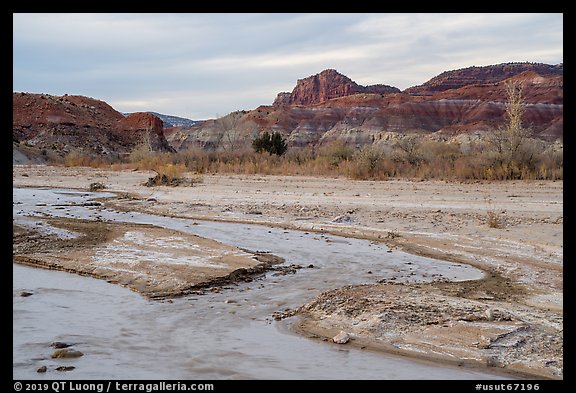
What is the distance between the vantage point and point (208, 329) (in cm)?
652

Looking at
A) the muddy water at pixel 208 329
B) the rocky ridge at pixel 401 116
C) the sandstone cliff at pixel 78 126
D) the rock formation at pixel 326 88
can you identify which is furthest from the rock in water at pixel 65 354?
the rock formation at pixel 326 88

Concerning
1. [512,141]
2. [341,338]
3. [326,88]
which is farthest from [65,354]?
[326,88]

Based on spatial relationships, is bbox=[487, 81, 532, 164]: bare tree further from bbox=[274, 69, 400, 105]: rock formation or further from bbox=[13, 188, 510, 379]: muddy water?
bbox=[274, 69, 400, 105]: rock formation

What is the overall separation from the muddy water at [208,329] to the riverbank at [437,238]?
470 mm

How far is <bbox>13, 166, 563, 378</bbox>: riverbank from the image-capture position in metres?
5.84

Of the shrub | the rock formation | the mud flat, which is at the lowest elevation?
the mud flat

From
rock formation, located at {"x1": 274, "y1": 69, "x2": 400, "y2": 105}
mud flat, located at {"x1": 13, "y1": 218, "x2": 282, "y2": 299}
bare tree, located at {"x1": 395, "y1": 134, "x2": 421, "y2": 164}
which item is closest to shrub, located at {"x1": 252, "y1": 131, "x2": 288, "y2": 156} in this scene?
bare tree, located at {"x1": 395, "y1": 134, "x2": 421, "y2": 164}

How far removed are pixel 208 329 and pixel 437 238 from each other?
7065 millimetres

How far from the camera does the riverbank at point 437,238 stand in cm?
584

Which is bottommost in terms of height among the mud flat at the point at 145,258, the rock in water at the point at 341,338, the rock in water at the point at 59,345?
the rock in water at the point at 341,338

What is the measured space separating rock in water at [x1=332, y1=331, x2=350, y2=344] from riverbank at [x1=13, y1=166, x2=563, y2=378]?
123 mm

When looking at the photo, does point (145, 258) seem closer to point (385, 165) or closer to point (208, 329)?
point (208, 329)

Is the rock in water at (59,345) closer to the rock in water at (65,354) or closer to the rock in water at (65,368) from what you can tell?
the rock in water at (65,354)
